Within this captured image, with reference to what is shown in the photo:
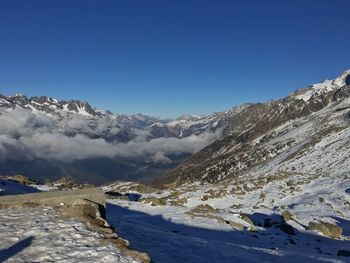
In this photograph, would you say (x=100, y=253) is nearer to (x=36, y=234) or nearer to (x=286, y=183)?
(x=36, y=234)

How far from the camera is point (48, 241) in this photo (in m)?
14.5

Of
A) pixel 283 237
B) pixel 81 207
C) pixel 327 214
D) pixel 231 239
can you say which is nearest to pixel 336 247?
pixel 283 237

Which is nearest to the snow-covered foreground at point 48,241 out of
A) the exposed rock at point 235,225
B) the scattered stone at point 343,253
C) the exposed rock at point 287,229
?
the exposed rock at point 235,225

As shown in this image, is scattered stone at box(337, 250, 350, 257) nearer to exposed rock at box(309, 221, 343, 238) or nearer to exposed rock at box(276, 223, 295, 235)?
exposed rock at box(276, 223, 295, 235)

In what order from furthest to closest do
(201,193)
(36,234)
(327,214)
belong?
(201,193)
(327,214)
(36,234)

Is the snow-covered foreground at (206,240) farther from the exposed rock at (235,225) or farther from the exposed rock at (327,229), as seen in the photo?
the exposed rock at (327,229)

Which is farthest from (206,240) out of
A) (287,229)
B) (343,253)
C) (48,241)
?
(287,229)

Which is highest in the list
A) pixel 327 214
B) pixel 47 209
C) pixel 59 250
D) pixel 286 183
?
pixel 286 183

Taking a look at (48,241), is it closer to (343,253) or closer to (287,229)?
(343,253)

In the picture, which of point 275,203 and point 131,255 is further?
point 275,203

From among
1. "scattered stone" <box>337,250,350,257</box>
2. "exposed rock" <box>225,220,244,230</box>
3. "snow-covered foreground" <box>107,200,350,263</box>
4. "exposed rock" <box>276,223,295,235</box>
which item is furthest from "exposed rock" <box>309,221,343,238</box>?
"exposed rock" <box>225,220,244,230</box>

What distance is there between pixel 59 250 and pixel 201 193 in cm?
4787

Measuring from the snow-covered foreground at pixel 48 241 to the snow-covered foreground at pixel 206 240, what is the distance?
3.56 meters

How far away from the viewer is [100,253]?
13289 mm
